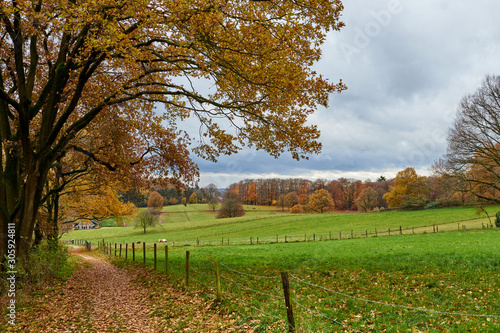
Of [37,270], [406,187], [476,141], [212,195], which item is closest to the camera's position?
[37,270]

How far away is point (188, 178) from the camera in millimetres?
14227

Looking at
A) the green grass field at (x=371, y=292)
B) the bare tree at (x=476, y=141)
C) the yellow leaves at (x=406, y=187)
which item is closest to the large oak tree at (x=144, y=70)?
the green grass field at (x=371, y=292)

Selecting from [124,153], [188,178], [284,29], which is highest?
[284,29]

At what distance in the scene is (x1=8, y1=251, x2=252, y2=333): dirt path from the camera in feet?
25.0

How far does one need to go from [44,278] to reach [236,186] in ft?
420

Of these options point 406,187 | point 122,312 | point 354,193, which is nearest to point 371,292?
point 122,312

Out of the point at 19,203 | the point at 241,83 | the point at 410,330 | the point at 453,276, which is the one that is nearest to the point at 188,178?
the point at 241,83

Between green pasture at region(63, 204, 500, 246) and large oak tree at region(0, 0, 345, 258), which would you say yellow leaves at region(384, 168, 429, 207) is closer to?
green pasture at region(63, 204, 500, 246)

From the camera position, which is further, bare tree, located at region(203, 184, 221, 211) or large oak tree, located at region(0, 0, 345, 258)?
bare tree, located at region(203, 184, 221, 211)

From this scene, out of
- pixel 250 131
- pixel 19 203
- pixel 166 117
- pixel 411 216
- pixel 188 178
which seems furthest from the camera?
pixel 411 216

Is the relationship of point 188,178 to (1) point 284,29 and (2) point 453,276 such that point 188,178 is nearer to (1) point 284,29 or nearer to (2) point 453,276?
(1) point 284,29

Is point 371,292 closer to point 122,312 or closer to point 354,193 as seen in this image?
point 122,312

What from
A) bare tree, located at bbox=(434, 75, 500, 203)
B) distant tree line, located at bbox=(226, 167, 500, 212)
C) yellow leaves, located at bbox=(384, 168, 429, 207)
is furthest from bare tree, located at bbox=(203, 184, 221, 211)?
bare tree, located at bbox=(434, 75, 500, 203)

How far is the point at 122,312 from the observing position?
9156 millimetres
